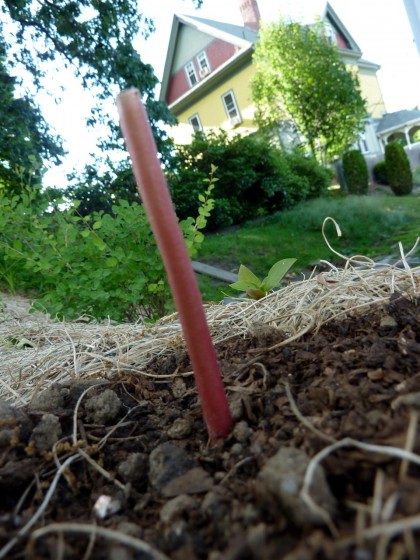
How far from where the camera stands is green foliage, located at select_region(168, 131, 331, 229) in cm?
986

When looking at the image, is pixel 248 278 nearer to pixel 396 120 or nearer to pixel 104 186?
pixel 104 186

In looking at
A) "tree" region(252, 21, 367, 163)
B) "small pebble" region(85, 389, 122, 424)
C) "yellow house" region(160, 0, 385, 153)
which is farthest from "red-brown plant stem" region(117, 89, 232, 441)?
"yellow house" region(160, 0, 385, 153)

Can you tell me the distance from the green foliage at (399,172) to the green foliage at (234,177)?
608 cm

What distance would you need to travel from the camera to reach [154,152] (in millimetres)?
631

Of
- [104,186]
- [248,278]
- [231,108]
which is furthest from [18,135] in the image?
[231,108]

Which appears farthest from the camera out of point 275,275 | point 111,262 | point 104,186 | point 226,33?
point 226,33

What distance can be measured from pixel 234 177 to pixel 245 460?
10.5 m

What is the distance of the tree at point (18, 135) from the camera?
19.5 feet

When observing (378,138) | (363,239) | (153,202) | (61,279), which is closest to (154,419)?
(153,202)

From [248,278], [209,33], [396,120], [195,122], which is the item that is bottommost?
[248,278]

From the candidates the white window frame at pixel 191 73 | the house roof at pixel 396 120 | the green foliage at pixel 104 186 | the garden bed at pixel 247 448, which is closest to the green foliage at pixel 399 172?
the house roof at pixel 396 120

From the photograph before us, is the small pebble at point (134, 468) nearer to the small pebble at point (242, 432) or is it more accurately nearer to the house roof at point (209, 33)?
the small pebble at point (242, 432)

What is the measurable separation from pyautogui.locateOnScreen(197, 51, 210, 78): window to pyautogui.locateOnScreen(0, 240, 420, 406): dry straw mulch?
66.7ft

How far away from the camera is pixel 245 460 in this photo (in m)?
0.66
